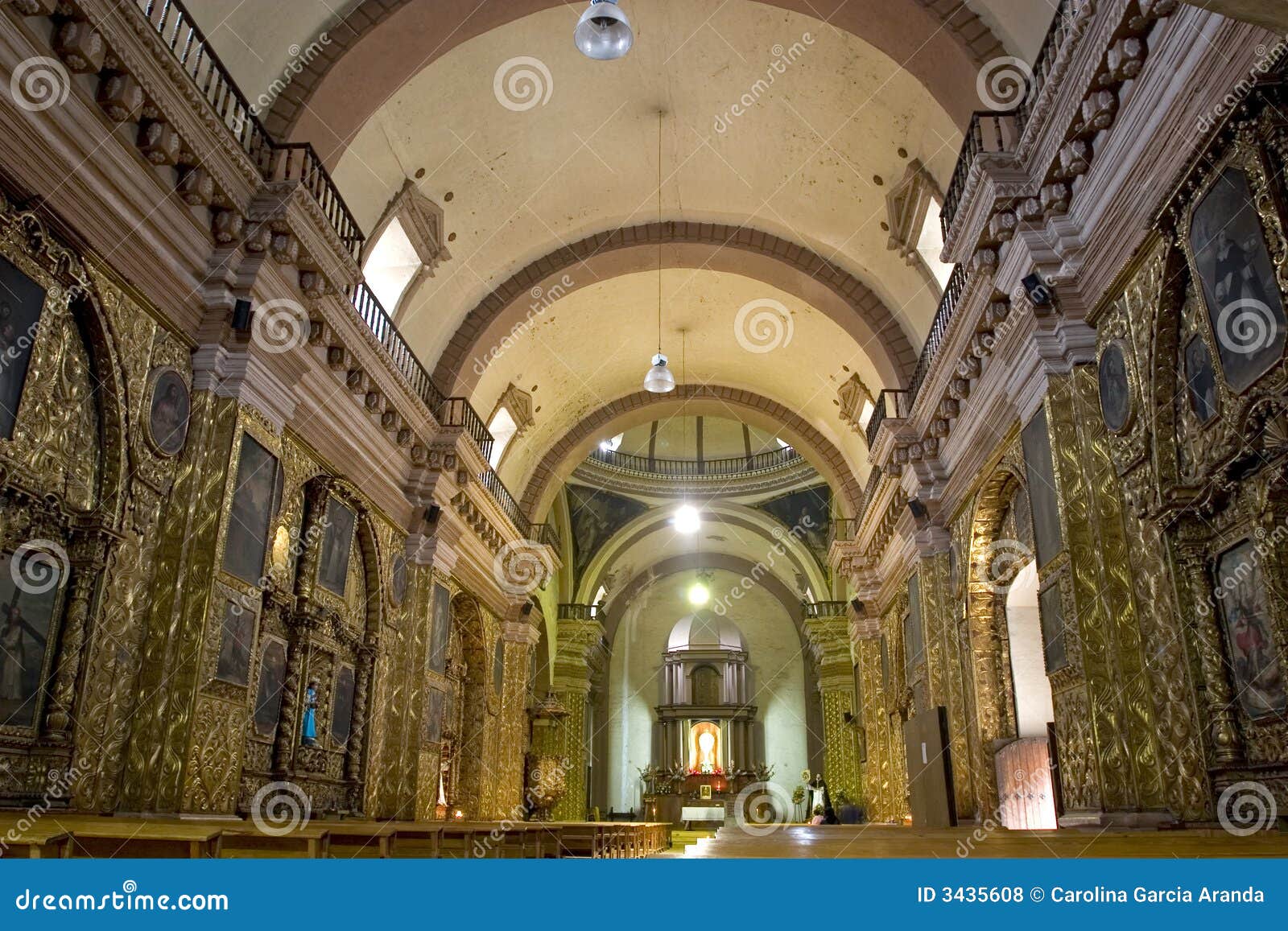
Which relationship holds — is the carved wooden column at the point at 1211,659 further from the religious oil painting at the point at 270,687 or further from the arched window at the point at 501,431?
the arched window at the point at 501,431

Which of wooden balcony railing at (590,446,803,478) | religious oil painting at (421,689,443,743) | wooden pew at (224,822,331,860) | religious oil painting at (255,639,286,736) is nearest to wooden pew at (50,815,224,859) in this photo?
wooden pew at (224,822,331,860)

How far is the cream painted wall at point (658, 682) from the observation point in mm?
29453

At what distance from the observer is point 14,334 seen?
5.36 meters

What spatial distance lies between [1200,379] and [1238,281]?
0.72 meters

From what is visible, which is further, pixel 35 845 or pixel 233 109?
pixel 233 109

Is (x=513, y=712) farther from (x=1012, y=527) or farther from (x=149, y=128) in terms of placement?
(x=149, y=128)

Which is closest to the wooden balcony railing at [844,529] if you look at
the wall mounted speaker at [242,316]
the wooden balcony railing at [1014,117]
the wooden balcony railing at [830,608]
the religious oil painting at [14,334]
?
the wooden balcony railing at [830,608]

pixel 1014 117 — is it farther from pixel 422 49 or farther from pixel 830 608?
pixel 830 608

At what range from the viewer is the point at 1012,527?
9.55 metres

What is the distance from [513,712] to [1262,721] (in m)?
A: 12.8

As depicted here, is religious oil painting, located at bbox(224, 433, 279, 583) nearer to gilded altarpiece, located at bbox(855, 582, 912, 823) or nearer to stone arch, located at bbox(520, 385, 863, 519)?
gilded altarpiece, located at bbox(855, 582, 912, 823)

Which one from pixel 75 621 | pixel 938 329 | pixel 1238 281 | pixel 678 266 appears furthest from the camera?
pixel 678 266

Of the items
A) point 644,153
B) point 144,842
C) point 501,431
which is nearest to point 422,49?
point 644,153

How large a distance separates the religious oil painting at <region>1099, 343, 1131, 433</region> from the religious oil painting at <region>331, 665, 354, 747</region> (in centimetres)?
762
